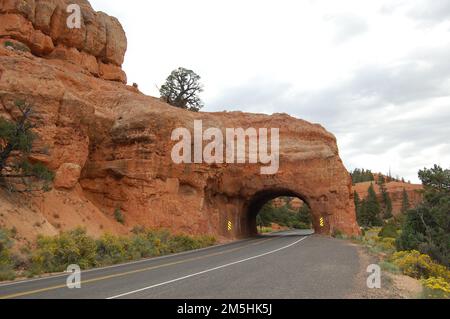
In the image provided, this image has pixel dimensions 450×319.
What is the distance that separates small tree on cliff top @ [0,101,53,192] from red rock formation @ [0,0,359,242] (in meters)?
1.53

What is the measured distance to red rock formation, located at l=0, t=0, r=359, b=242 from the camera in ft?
80.9

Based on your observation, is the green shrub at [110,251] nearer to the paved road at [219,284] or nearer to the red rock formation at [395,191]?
the paved road at [219,284]

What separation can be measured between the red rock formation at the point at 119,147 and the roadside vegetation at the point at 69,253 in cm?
283

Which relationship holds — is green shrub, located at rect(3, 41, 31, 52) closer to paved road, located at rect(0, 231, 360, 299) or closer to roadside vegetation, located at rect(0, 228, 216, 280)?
roadside vegetation, located at rect(0, 228, 216, 280)

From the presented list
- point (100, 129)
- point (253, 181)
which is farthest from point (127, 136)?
point (253, 181)

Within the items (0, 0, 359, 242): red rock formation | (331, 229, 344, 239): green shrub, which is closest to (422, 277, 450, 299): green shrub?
(0, 0, 359, 242): red rock formation

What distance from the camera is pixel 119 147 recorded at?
30.6m

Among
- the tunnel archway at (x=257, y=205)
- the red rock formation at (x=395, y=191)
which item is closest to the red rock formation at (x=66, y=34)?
the tunnel archway at (x=257, y=205)

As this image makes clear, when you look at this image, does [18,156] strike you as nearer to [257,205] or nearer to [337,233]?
[337,233]

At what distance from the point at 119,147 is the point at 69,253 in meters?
14.1

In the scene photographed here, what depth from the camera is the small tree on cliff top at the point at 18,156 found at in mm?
19844

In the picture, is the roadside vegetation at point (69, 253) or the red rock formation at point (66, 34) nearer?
the roadside vegetation at point (69, 253)

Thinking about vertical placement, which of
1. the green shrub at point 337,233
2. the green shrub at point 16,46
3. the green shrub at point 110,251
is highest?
the green shrub at point 16,46
